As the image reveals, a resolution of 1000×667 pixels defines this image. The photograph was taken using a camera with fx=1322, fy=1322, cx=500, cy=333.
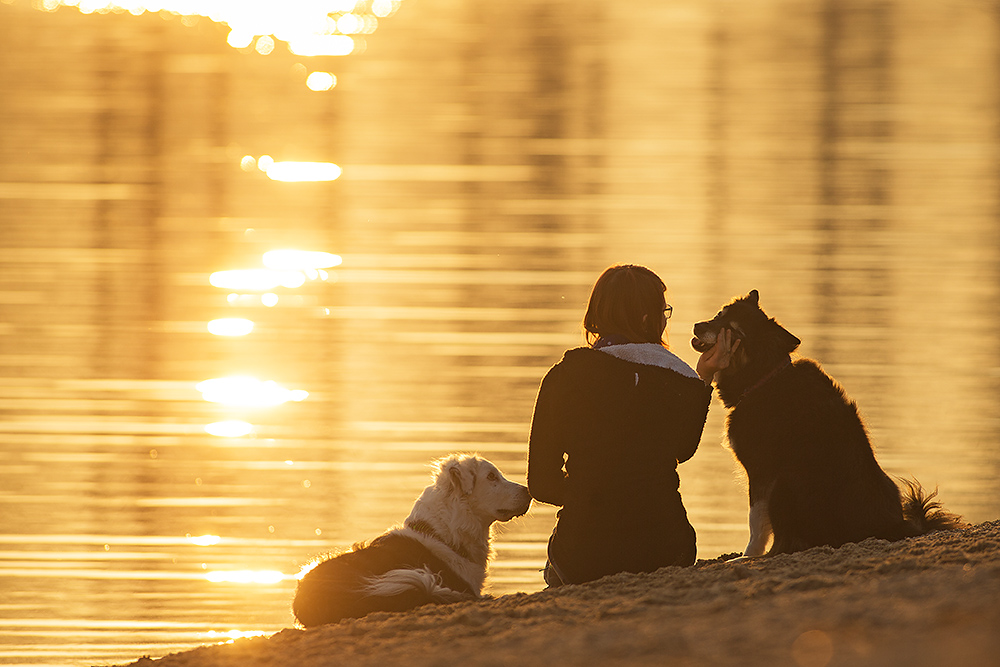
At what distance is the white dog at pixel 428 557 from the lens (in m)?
4.91

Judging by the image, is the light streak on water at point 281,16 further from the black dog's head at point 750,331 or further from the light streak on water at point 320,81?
the black dog's head at point 750,331

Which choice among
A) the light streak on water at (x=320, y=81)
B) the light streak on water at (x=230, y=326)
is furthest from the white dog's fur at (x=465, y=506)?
the light streak on water at (x=320, y=81)

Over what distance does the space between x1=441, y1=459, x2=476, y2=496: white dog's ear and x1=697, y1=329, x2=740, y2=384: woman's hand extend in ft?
3.80

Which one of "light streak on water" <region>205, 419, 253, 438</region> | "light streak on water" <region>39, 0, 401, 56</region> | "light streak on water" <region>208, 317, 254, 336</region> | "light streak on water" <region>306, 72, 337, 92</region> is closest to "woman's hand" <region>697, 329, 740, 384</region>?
"light streak on water" <region>205, 419, 253, 438</region>

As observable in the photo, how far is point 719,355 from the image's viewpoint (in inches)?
233

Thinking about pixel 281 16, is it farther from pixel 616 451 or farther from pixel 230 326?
pixel 616 451

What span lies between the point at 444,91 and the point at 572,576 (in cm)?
2132

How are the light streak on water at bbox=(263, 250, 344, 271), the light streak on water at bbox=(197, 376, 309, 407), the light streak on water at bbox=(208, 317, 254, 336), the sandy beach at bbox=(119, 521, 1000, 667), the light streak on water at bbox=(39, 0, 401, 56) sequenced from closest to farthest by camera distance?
the sandy beach at bbox=(119, 521, 1000, 667), the light streak on water at bbox=(197, 376, 309, 407), the light streak on water at bbox=(208, 317, 254, 336), the light streak on water at bbox=(263, 250, 344, 271), the light streak on water at bbox=(39, 0, 401, 56)

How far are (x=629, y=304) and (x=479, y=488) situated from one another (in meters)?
1.06

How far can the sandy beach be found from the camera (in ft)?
11.1

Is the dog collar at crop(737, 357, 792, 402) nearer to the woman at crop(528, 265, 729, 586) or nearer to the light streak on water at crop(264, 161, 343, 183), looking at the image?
the woman at crop(528, 265, 729, 586)

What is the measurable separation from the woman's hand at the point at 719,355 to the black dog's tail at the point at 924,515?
97 centimetres

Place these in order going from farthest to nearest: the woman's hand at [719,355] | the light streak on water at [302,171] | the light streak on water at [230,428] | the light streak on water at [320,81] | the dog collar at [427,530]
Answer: the light streak on water at [320,81] < the light streak on water at [302,171] < the light streak on water at [230,428] < the woman's hand at [719,355] < the dog collar at [427,530]

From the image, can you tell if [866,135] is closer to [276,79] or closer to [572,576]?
[276,79]
